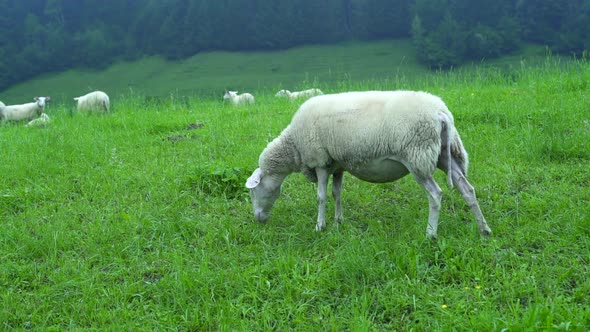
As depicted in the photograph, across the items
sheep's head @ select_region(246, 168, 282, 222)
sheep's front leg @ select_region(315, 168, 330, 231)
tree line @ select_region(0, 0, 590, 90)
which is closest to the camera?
sheep's front leg @ select_region(315, 168, 330, 231)

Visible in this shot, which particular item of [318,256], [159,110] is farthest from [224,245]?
[159,110]

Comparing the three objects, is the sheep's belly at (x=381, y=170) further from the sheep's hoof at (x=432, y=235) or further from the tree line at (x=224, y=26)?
the tree line at (x=224, y=26)

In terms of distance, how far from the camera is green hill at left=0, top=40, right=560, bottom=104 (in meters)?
17.2

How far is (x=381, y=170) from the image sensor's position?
4148 millimetres

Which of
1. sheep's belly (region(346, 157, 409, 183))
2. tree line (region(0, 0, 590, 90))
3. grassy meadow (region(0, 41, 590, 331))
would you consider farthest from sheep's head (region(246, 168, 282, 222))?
tree line (region(0, 0, 590, 90))

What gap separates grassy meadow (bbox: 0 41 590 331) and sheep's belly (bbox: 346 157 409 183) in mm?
388

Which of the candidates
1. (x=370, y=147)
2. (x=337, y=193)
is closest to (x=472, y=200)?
(x=370, y=147)

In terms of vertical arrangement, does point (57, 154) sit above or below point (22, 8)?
below

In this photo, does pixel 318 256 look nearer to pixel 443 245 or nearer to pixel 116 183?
pixel 443 245

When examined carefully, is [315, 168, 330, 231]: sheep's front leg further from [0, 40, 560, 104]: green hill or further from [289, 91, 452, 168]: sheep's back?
[0, 40, 560, 104]: green hill

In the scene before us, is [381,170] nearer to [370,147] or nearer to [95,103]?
[370,147]

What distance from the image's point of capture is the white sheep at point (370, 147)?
152 inches

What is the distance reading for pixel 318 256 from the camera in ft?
13.1

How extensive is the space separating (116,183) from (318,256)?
2.73m
